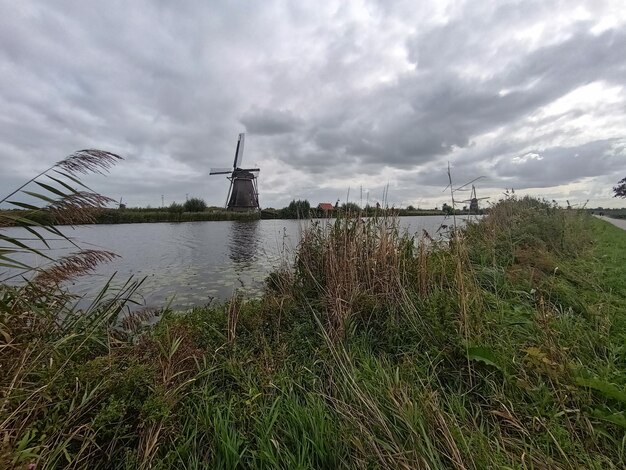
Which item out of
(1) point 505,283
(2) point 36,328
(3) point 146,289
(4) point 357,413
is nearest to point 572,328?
(1) point 505,283

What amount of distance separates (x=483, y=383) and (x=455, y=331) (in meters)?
0.55

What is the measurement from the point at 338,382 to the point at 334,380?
147 millimetres

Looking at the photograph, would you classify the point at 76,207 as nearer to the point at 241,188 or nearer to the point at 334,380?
the point at 334,380

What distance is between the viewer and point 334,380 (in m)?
2.85

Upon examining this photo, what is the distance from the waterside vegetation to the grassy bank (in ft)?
0.05

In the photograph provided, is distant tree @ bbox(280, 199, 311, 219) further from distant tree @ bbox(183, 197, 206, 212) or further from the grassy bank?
distant tree @ bbox(183, 197, 206, 212)

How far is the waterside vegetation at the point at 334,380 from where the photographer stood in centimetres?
189

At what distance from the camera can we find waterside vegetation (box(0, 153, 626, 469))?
1.89 meters

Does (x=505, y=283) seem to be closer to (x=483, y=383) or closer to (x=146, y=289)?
(x=483, y=383)

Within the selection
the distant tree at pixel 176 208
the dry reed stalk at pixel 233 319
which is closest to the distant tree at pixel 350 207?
the dry reed stalk at pixel 233 319

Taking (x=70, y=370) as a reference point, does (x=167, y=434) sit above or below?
below

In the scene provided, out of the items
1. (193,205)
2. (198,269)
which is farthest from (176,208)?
(198,269)

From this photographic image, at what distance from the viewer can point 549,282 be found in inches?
167

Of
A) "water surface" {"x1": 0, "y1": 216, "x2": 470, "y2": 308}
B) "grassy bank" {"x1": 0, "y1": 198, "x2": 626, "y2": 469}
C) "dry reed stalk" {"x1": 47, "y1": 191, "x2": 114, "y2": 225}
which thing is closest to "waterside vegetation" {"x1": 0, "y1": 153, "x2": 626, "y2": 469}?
"grassy bank" {"x1": 0, "y1": 198, "x2": 626, "y2": 469}
